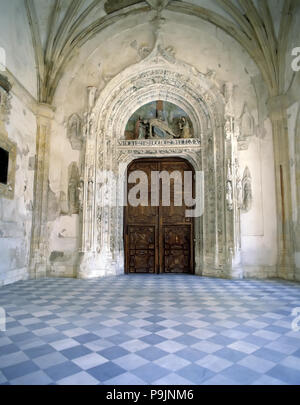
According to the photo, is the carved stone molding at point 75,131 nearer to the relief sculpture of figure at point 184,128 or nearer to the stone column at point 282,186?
the relief sculpture of figure at point 184,128

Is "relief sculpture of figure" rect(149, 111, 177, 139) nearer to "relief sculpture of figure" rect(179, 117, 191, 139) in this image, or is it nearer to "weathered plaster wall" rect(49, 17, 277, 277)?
"relief sculpture of figure" rect(179, 117, 191, 139)

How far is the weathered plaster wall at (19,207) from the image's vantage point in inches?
291

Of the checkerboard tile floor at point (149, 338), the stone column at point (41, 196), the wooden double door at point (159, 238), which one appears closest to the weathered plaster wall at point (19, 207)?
the stone column at point (41, 196)

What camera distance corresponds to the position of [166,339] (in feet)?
11.1

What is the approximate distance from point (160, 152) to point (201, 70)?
2954mm

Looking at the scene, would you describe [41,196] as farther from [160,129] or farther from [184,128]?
[184,128]

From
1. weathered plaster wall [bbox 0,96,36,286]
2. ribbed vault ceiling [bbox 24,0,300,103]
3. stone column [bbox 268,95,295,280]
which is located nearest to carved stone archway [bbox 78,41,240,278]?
stone column [bbox 268,95,295,280]

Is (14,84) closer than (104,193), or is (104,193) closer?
(14,84)

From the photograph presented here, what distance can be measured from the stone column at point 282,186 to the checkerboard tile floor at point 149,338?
2.22 metres

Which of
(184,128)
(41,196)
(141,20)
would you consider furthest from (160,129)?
(41,196)

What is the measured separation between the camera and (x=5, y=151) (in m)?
7.42

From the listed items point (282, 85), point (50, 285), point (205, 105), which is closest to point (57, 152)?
point (50, 285)

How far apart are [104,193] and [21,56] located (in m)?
4.54

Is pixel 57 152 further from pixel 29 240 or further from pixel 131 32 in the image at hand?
pixel 131 32
